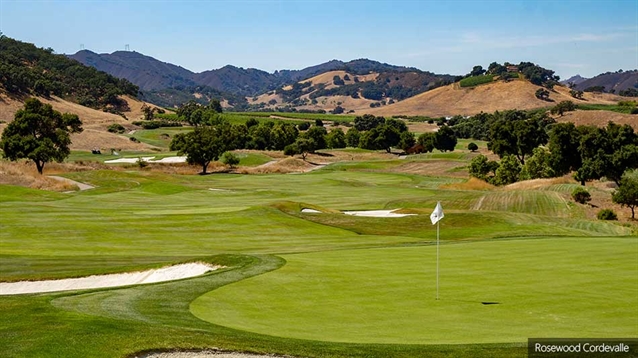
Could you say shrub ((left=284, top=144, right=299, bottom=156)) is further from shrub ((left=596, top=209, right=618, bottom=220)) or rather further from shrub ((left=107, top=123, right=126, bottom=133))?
shrub ((left=596, top=209, right=618, bottom=220))

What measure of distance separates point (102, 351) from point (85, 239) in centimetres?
2881

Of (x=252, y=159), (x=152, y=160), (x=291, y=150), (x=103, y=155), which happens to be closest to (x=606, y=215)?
(x=252, y=159)

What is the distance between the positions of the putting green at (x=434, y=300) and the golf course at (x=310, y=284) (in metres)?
0.07

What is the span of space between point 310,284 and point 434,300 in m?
4.33

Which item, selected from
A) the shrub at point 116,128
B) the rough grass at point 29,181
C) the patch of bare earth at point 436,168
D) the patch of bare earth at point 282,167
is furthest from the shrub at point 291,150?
the rough grass at point 29,181

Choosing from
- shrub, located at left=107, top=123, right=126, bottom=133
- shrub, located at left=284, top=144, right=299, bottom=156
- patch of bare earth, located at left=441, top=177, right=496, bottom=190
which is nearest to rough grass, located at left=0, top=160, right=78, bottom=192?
patch of bare earth, located at left=441, top=177, right=496, bottom=190

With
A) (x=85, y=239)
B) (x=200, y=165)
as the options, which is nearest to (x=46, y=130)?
(x=200, y=165)

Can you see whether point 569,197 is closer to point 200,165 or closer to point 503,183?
point 503,183

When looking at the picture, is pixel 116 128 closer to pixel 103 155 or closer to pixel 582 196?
pixel 103 155

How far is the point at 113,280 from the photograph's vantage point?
94.9 feet

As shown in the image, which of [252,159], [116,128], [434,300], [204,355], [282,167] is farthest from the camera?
[116,128]

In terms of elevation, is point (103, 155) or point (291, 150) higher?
point (291, 150)

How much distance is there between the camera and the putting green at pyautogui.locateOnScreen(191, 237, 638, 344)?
59.0 feet

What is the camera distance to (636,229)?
174ft
